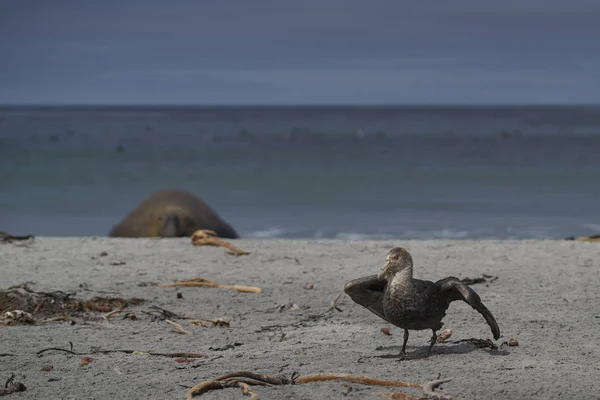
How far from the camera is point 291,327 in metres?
5.62

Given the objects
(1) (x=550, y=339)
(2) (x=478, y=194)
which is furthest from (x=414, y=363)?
(2) (x=478, y=194)

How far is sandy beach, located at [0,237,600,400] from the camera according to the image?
14.0 feet

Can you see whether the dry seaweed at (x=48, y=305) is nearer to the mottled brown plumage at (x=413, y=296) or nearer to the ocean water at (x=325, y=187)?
the mottled brown plumage at (x=413, y=296)

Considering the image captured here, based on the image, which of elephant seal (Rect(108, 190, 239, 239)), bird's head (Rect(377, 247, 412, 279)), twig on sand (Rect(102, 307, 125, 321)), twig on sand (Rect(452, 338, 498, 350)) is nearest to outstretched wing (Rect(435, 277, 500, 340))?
bird's head (Rect(377, 247, 412, 279))

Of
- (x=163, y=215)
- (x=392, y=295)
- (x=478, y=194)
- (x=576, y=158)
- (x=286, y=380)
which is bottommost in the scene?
(x=286, y=380)

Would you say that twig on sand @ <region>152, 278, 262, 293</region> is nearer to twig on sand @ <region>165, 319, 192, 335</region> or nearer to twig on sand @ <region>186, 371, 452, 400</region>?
twig on sand @ <region>165, 319, 192, 335</region>

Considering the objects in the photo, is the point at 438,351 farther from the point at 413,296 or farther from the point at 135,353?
the point at 135,353

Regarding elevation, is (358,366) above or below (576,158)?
below

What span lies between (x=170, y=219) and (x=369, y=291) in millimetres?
6541

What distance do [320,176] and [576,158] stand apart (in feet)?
37.7

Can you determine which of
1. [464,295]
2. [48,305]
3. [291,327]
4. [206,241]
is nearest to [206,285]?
[48,305]

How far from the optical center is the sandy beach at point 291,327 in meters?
4.26

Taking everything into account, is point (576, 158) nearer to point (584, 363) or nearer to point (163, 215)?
point (163, 215)

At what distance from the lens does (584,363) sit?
15.0 feet
